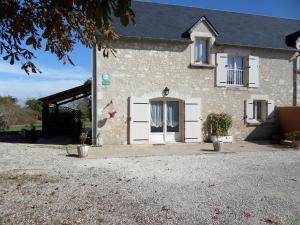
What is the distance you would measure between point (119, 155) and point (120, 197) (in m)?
4.44

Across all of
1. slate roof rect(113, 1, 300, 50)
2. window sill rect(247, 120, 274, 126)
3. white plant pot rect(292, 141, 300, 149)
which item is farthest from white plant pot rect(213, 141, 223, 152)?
slate roof rect(113, 1, 300, 50)

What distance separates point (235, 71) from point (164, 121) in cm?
395

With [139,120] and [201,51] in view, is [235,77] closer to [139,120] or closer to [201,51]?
[201,51]

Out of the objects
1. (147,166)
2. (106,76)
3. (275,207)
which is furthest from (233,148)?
(275,207)

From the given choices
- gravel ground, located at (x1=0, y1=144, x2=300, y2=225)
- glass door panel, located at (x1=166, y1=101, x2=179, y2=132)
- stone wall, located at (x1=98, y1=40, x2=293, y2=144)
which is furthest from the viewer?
glass door panel, located at (x1=166, y1=101, x2=179, y2=132)

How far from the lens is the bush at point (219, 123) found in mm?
12516

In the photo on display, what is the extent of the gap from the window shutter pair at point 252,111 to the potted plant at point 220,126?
41.7 inches

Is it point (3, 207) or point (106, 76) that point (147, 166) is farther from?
point (106, 76)

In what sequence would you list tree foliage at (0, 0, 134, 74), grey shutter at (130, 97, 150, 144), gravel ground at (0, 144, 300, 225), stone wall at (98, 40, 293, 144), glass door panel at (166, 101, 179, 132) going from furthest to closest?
glass door panel at (166, 101, 179, 132)
grey shutter at (130, 97, 150, 144)
stone wall at (98, 40, 293, 144)
gravel ground at (0, 144, 300, 225)
tree foliage at (0, 0, 134, 74)

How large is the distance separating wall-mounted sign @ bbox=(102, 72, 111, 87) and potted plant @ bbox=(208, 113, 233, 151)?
14.5 feet

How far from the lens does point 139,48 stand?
464 inches

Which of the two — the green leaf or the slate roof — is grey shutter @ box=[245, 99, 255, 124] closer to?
the slate roof

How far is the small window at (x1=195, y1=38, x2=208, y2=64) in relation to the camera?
1273 cm

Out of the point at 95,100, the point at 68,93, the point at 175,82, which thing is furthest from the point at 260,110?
the point at 68,93
